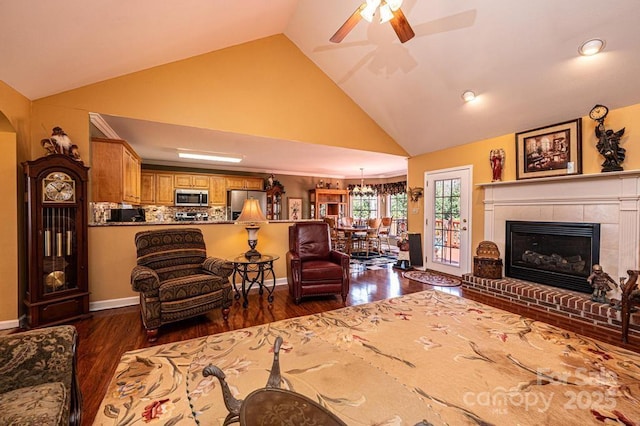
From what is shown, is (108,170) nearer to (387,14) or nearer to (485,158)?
(387,14)

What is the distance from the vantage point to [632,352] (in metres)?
2.21

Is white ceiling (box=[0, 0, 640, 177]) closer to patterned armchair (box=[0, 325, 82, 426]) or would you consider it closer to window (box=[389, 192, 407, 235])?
patterned armchair (box=[0, 325, 82, 426])

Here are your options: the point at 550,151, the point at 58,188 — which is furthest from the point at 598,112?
the point at 58,188

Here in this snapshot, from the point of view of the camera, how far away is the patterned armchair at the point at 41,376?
991mm

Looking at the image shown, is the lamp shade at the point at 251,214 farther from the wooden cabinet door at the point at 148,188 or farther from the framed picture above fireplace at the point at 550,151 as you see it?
the wooden cabinet door at the point at 148,188

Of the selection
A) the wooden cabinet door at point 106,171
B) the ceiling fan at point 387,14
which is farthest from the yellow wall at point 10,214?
the ceiling fan at point 387,14

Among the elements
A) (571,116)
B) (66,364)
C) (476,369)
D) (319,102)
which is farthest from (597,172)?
(66,364)

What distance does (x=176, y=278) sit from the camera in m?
2.83

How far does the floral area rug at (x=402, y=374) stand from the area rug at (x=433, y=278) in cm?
151

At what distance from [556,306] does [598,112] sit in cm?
235

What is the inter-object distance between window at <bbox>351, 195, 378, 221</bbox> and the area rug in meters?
4.43

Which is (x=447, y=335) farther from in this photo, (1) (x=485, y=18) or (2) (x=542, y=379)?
(1) (x=485, y=18)

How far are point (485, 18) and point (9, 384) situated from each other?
179 inches

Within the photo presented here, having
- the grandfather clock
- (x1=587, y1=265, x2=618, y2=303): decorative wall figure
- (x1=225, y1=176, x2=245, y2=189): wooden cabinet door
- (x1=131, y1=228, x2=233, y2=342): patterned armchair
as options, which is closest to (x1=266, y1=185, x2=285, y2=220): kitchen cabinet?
(x1=225, y1=176, x2=245, y2=189): wooden cabinet door
